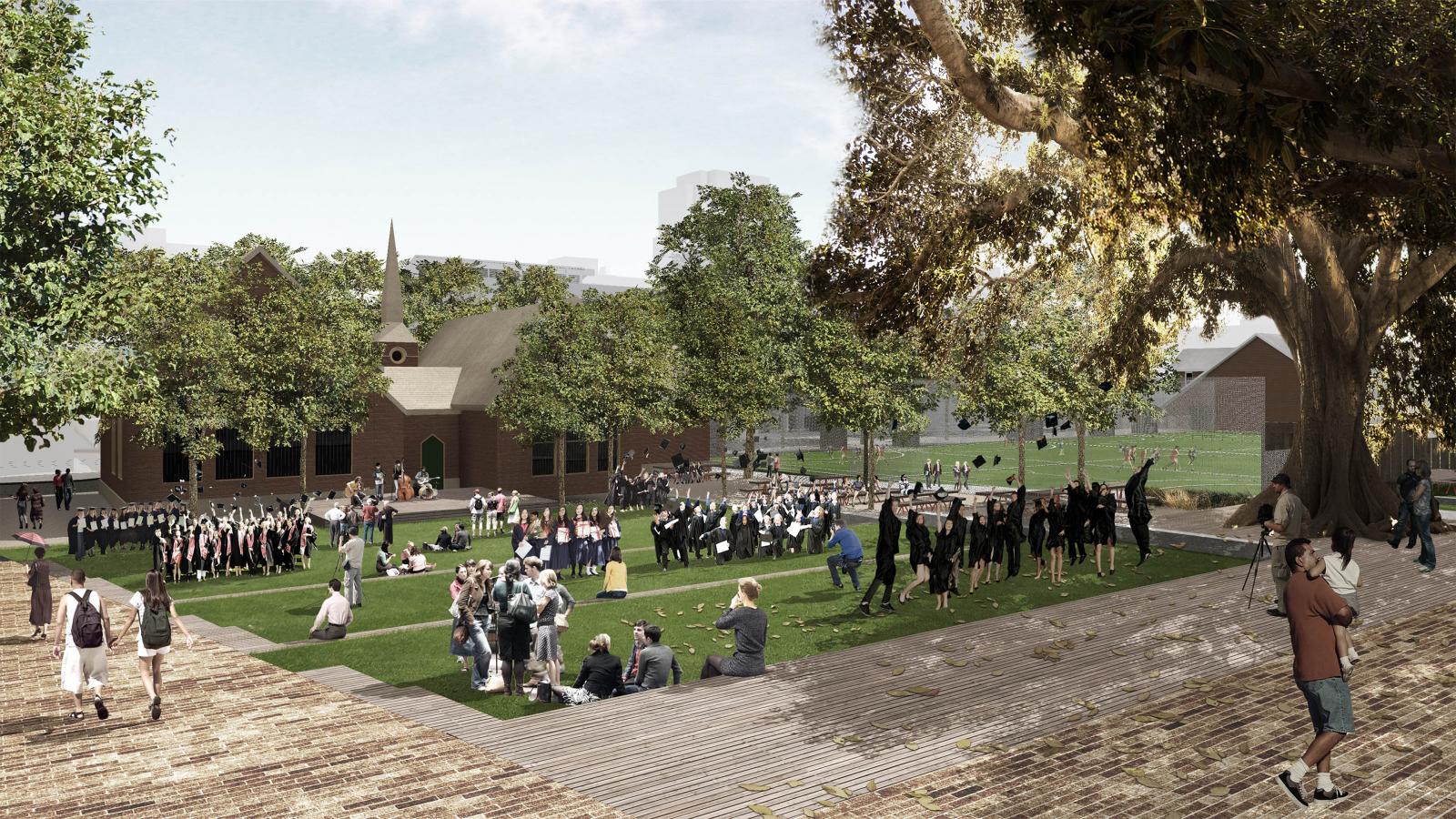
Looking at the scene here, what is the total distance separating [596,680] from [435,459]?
35.2m

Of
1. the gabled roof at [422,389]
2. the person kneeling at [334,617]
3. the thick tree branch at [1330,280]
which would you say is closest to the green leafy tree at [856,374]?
the thick tree branch at [1330,280]

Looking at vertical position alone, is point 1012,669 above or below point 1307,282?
below

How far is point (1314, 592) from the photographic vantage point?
8680 mm

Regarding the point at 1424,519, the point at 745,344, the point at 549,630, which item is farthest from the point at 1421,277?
the point at 745,344

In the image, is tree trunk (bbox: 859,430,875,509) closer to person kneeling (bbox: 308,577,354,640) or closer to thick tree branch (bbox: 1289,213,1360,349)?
thick tree branch (bbox: 1289,213,1360,349)

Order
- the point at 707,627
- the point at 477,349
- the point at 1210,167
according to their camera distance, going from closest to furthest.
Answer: the point at 1210,167, the point at 707,627, the point at 477,349

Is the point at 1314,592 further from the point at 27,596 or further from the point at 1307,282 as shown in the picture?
the point at 27,596

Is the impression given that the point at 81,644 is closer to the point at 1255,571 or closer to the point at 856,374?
the point at 1255,571

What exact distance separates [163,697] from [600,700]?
559 cm

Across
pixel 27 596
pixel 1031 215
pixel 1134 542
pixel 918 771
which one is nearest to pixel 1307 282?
pixel 1134 542

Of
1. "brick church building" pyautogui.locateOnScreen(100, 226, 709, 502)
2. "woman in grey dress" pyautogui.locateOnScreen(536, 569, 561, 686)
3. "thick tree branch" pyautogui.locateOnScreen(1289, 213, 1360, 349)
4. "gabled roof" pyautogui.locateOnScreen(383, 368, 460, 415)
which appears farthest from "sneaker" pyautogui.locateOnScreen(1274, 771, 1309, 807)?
"gabled roof" pyautogui.locateOnScreen(383, 368, 460, 415)

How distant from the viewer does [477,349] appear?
4919 centimetres

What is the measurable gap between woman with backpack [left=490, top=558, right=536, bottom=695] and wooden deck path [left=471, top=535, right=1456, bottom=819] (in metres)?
1.55

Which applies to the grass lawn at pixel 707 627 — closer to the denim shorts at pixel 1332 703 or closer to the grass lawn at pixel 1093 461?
the denim shorts at pixel 1332 703
